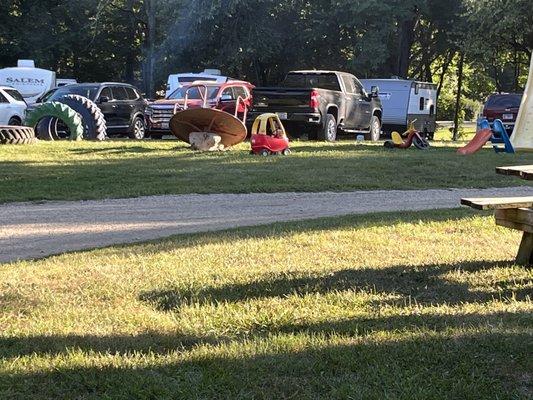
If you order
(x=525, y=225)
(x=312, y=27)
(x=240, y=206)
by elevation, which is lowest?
(x=240, y=206)

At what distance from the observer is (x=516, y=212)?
217 inches

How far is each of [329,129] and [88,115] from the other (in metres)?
6.38

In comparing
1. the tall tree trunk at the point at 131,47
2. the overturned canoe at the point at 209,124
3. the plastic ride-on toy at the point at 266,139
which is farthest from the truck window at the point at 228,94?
the tall tree trunk at the point at 131,47

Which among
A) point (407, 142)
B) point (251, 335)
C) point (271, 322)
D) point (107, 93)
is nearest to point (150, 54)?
point (107, 93)

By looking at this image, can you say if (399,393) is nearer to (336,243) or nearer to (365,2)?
(336,243)

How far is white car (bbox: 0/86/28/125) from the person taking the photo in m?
19.9

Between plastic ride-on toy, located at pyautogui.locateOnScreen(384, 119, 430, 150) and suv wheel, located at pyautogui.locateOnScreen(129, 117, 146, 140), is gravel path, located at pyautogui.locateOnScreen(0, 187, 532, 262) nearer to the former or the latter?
plastic ride-on toy, located at pyautogui.locateOnScreen(384, 119, 430, 150)

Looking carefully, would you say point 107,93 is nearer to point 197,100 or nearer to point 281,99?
point 197,100

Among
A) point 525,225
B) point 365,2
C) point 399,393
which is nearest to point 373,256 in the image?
point 525,225

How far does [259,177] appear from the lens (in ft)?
38.9

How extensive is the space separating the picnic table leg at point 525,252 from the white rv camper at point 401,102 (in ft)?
71.6

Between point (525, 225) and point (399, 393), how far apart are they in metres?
2.73

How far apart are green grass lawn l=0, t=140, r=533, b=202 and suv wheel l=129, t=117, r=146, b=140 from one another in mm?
4764

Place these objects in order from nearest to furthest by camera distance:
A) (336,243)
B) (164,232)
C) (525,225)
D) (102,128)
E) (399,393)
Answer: (399,393) < (525,225) < (336,243) < (164,232) < (102,128)
